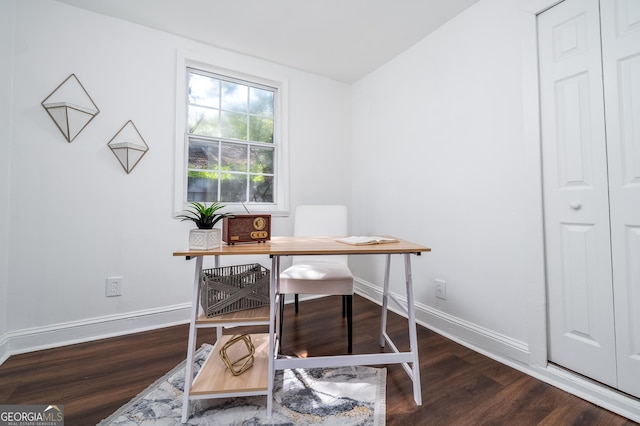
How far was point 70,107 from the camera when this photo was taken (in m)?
1.92

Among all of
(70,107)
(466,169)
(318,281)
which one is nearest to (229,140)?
(70,107)

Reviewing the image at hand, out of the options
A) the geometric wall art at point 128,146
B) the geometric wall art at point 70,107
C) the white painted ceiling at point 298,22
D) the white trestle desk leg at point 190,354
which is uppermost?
the white painted ceiling at point 298,22

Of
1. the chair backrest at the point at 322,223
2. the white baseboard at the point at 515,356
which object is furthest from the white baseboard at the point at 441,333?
the chair backrest at the point at 322,223

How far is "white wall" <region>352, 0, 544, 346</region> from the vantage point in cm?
173

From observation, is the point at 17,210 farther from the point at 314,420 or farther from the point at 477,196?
the point at 477,196

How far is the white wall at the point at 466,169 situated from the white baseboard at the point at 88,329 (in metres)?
2.11

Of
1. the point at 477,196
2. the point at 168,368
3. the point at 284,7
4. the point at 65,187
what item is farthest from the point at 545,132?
the point at 65,187

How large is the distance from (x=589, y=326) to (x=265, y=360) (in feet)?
5.96

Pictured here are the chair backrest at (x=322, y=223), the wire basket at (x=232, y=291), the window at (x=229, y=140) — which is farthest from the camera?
the window at (x=229, y=140)

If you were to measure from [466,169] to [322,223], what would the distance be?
4.15 feet

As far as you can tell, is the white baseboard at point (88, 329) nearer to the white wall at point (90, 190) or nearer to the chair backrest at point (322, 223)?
the white wall at point (90, 190)

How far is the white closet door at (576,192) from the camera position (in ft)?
4.58

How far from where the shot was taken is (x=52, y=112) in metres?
1.93

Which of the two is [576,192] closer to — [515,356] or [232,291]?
[515,356]
